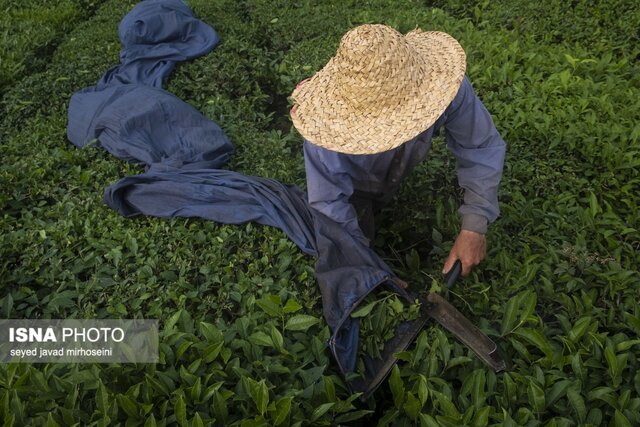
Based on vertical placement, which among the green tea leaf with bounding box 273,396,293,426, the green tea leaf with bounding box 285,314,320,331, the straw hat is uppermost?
the straw hat

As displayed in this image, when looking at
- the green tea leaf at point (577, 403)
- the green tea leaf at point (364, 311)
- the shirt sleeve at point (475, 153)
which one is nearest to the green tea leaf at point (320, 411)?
the green tea leaf at point (364, 311)

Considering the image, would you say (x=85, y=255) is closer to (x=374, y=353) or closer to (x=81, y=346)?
(x=81, y=346)

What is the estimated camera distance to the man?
5.77 ft

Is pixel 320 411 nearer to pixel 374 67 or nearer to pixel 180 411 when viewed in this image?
pixel 180 411

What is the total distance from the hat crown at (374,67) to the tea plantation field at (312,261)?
2.83 ft

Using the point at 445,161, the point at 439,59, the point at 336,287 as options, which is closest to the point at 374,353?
the point at 336,287

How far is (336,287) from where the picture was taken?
2156 mm

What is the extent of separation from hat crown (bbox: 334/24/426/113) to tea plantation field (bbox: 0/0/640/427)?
2.83 feet

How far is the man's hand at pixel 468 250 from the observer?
86.0 inches

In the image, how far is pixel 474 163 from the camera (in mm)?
2150

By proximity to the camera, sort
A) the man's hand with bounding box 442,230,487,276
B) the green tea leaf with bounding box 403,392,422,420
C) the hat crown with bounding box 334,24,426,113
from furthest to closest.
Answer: the man's hand with bounding box 442,230,487,276 → the green tea leaf with bounding box 403,392,422,420 → the hat crown with bounding box 334,24,426,113

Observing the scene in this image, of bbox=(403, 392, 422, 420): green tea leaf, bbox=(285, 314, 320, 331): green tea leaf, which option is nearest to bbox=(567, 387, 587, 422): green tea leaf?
bbox=(403, 392, 422, 420): green tea leaf

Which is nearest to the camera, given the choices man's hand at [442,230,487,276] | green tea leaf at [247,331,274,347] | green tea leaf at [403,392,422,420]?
green tea leaf at [403,392,422,420]

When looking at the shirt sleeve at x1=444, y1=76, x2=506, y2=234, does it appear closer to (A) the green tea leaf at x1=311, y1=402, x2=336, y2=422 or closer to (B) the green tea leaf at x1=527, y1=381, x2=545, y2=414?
(B) the green tea leaf at x1=527, y1=381, x2=545, y2=414
